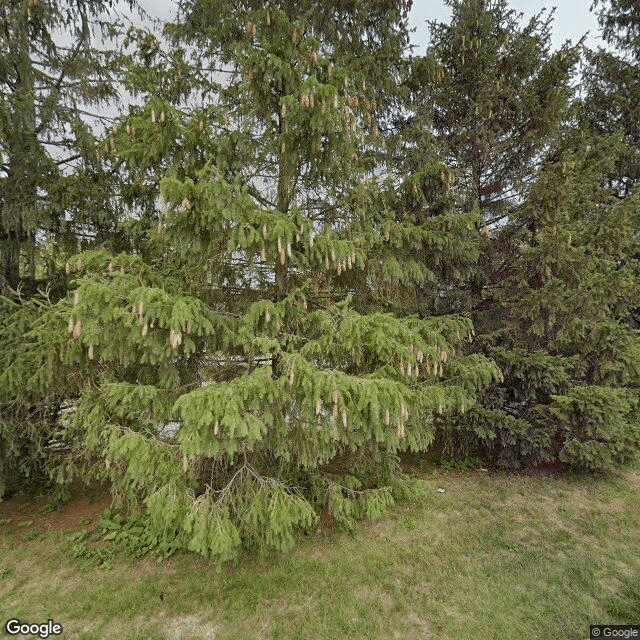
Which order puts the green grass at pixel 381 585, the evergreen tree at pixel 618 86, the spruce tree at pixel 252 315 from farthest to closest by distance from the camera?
1. the evergreen tree at pixel 618 86
2. the green grass at pixel 381 585
3. the spruce tree at pixel 252 315

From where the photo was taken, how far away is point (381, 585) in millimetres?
4441

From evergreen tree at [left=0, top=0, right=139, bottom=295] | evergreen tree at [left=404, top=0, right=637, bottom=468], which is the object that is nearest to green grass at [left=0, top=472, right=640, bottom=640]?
evergreen tree at [left=404, top=0, right=637, bottom=468]

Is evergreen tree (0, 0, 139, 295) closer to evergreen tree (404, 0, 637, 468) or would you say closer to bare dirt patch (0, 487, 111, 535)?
bare dirt patch (0, 487, 111, 535)

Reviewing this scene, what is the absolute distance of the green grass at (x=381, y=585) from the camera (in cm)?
386

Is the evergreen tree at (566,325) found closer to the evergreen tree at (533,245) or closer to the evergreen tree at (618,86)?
the evergreen tree at (533,245)

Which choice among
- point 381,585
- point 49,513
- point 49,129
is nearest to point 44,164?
point 49,129

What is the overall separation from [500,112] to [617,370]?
526 centimetres

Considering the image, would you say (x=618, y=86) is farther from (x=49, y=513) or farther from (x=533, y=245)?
(x=49, y=513)

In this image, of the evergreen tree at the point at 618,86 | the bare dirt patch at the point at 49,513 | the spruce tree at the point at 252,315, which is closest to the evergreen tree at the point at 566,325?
the spruce tree at the point at 252,315

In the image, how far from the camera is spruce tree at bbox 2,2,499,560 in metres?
3.61

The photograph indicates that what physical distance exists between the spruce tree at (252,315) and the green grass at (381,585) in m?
0.60

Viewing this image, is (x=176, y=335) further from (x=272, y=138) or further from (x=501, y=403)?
(x=501, y=403)

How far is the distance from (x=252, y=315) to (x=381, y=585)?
12.4 feet

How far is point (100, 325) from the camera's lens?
3.84 metres
